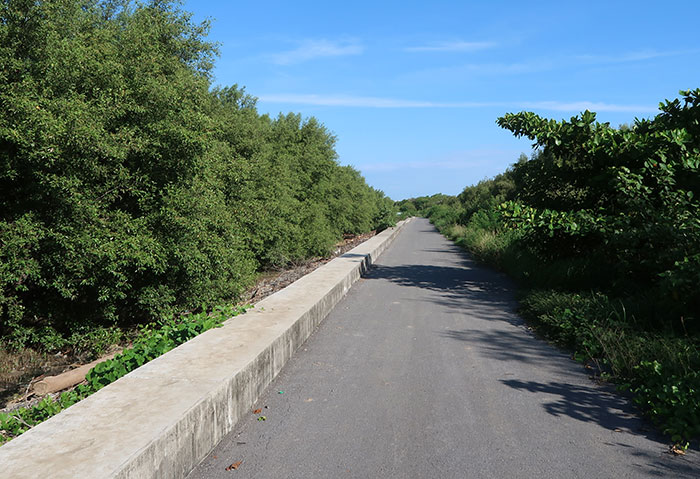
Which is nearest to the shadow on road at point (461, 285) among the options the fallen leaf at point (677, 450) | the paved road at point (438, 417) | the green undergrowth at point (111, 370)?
the paved road at point (438, 417)

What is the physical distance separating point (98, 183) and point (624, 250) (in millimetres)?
10003

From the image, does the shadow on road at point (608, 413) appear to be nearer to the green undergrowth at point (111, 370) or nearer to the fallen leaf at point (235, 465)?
the fallen leaf at point (235, 465)

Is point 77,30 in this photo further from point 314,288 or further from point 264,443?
point 264,443

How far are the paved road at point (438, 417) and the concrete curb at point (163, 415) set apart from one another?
0.21m

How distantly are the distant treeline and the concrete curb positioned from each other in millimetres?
5145

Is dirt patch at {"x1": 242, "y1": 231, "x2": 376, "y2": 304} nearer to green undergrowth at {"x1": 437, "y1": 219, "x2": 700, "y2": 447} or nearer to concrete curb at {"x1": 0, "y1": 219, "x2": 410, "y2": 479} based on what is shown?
green undergrowth at {"x1": 437, "y1": 219, "x2": 700, "y2": 447}

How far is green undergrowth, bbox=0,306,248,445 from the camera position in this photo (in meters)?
4.12

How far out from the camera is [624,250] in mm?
7625

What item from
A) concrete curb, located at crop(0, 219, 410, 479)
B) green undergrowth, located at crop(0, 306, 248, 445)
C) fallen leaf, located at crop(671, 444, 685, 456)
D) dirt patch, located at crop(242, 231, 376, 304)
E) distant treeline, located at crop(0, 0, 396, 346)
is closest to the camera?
concrete curb, located at crop(0, 219, 410, 479)

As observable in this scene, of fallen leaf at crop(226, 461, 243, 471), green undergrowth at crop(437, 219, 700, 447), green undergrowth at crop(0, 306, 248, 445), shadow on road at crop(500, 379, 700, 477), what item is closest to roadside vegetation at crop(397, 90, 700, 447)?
green undergrowth at crop(437, 219, 700, 447)

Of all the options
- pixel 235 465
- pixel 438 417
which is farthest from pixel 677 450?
pixel 235 465

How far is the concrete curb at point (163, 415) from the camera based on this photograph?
101 inches

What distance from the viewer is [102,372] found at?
4.82 m

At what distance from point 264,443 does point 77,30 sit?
1132 cm
